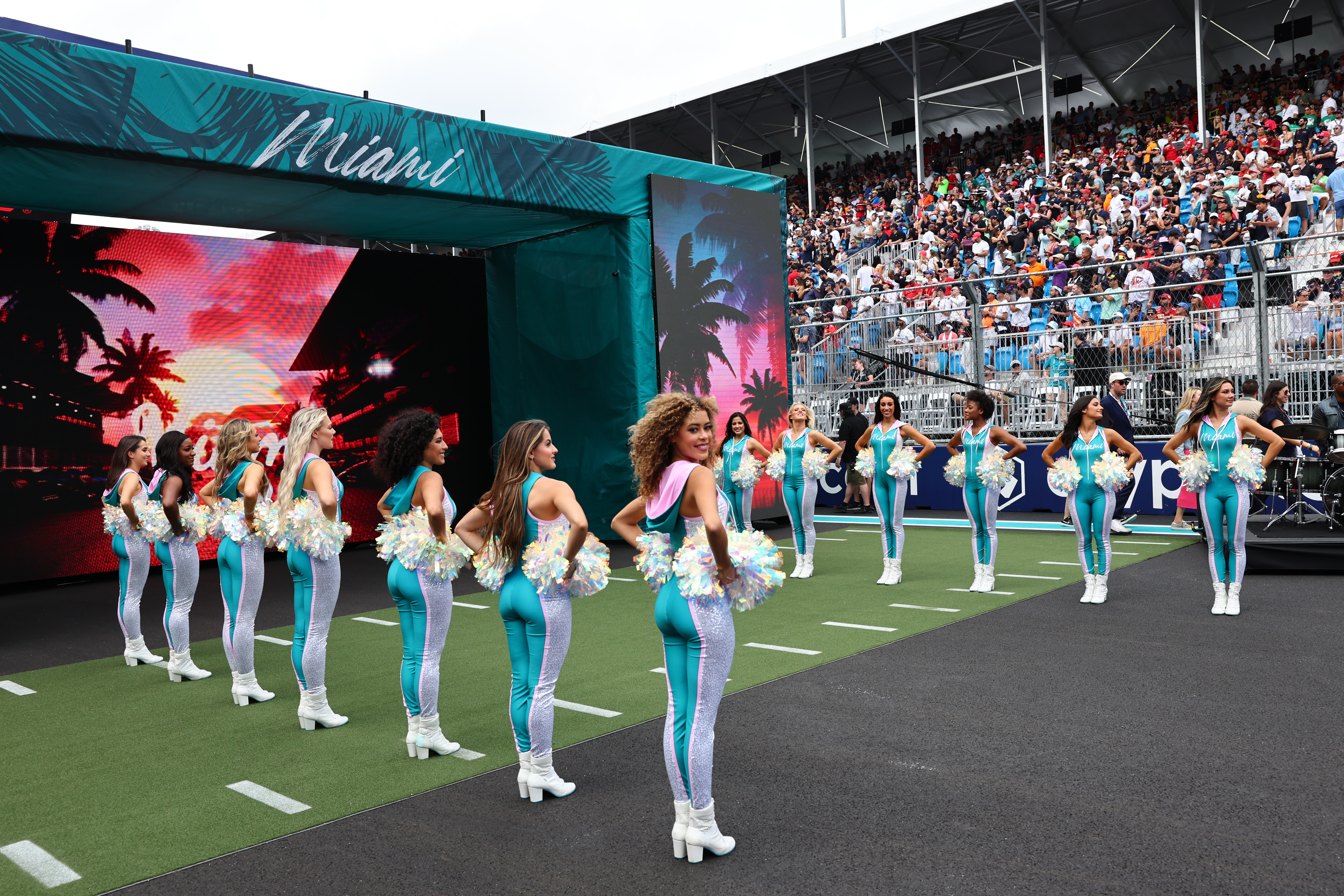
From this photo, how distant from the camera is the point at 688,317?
12508 millimetres

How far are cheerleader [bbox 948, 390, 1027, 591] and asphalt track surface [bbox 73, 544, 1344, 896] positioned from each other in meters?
2.63

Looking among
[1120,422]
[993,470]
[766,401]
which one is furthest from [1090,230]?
[993,470]

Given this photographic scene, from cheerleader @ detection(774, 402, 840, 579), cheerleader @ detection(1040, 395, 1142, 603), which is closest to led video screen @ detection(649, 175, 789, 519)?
cheerleader @ detection(774, 402, 840, 579)

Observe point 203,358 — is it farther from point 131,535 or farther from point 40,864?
point 40,864

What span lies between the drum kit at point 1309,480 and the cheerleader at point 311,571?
9.76 meters

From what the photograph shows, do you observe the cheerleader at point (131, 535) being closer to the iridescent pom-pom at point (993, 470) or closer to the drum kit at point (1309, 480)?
the iridescent pom-pom at point (993, 470)

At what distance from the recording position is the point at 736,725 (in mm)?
5180

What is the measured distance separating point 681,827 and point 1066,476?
5811mm

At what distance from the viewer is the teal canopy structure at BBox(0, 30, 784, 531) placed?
811 centimetres

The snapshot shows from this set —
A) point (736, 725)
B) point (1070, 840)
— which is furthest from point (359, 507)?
point (1070, 840)

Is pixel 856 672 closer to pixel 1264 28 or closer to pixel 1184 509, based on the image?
pixel 1184 509

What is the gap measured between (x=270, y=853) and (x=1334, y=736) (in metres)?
4.74

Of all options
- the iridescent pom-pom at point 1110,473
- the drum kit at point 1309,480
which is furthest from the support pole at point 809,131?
the iridescent pom-pom at point 1110,473

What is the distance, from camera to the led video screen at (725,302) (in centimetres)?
1233
